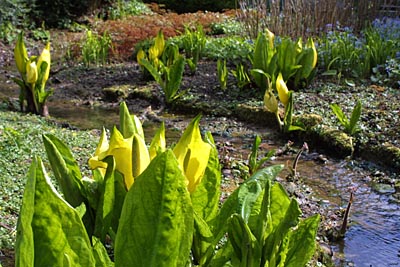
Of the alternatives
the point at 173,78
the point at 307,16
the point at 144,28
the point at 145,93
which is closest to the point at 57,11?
the point at 144,28

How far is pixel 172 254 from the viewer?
93 centimetres

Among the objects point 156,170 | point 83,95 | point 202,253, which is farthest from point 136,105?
point 156,170

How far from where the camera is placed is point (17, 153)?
9.62ft

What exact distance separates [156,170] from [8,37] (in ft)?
31.8

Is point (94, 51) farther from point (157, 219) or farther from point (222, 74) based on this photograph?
point (157, 219)

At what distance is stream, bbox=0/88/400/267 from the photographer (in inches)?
104

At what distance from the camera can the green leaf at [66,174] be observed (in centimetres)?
114

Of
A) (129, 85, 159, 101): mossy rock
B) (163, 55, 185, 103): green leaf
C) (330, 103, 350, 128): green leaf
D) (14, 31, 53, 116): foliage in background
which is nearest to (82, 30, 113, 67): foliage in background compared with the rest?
(129, 85, 159, 101): mossy rock

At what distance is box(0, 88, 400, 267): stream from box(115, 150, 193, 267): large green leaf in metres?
1.72

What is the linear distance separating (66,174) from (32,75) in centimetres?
309

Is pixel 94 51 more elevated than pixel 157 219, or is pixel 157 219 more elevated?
pixel 157 219

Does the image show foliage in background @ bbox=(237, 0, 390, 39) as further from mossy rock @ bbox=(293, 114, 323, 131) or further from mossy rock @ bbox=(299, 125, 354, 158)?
mossy rock @ bbox=(299, 125, 354, 158)

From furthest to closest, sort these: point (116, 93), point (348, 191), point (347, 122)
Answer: point (116, 93)
point (347, 122)
point (348, 191)

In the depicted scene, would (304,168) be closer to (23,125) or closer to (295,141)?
(295,141)
